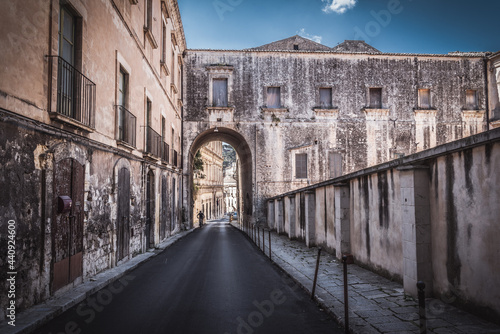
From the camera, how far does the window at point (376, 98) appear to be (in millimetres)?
24750

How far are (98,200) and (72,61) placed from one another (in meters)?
3.29

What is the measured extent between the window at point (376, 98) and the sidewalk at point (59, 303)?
68.2 ft

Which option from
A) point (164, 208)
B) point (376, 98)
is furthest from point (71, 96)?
point (376, 98)

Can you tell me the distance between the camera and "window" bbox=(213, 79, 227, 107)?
2370 cm

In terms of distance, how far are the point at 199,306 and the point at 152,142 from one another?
370 inches

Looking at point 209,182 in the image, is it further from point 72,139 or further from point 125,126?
point 72,139

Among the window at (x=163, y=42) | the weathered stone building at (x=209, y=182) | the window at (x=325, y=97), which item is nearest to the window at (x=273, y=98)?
the window at (x=325, y=97)

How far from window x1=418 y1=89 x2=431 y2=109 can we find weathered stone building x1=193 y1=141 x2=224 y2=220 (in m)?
21.0

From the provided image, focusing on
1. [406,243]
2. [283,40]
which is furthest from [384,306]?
[283,40]

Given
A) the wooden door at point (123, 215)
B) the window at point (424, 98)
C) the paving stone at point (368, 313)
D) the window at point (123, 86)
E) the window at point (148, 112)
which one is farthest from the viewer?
the window at point (424, 98)

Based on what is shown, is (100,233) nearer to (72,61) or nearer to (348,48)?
(72,61)

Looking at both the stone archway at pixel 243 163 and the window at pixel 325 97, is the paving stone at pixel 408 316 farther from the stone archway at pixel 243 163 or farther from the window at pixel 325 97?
the window at pixel 325 97

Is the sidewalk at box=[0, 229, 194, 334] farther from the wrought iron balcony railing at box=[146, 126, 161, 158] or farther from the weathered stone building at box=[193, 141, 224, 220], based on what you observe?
the weathered stone building at box=[193, 141, 224, 220]

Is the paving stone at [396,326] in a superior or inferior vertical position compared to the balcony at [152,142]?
inferior
